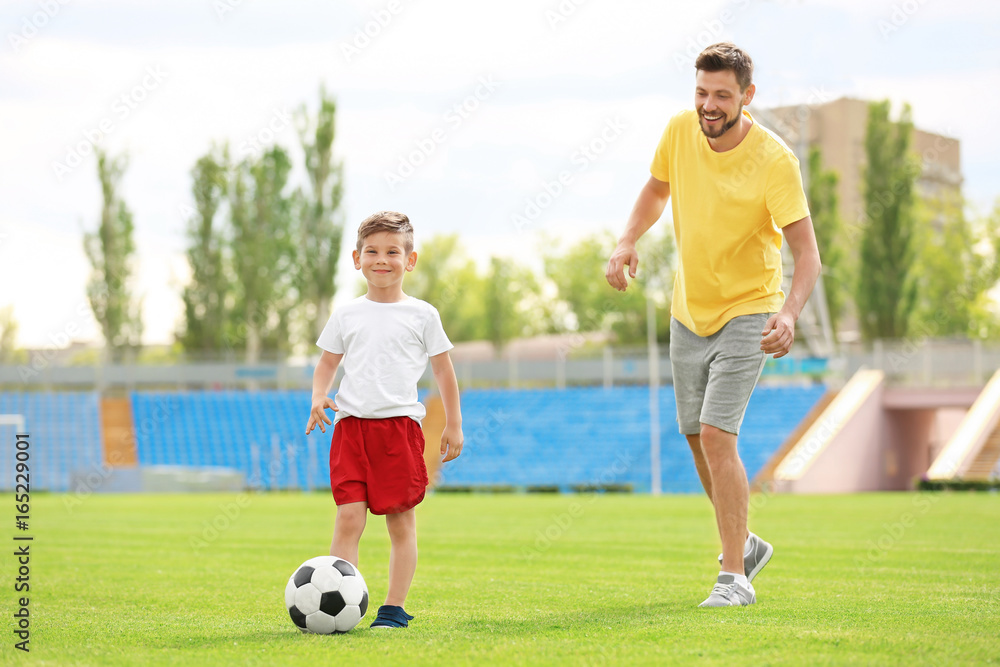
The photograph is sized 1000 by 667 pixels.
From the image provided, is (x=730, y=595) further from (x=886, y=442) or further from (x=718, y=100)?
(x=886, y=442)

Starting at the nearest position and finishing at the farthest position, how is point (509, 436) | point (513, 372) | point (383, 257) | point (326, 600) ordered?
1. point (326, 600)
2. point (383, 257)
3. point (509, 436)
4. point (513, 372)

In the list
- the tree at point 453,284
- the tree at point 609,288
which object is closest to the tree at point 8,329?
the tree at point 453,284

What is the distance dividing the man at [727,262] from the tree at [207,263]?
1514 inches

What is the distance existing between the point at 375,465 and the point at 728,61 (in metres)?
2.25

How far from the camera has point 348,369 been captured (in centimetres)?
442

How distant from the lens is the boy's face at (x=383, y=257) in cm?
440

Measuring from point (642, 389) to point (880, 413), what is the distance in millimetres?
7195

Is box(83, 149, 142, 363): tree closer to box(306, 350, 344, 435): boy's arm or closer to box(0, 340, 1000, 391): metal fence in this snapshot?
box(0, 340, 1000, 391): metal fence

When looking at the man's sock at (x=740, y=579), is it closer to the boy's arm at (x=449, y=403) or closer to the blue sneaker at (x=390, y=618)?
the boy's arm at (x=449, y=403)

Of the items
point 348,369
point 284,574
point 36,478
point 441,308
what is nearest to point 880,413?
point 36,478

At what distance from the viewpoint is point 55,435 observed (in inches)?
1348

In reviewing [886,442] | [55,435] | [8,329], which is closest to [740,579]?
[886,442]

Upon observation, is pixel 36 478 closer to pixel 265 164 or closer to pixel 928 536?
pixel 265 164

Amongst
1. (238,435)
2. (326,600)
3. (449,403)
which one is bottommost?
(238,435)
